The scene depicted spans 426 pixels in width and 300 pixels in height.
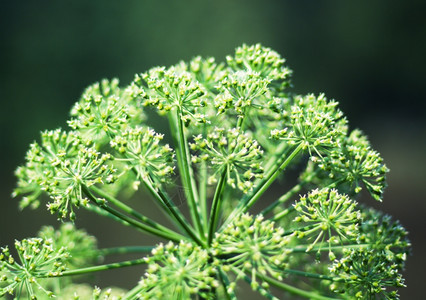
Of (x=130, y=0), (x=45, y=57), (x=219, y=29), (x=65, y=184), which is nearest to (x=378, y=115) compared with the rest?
(x=219, y=29)

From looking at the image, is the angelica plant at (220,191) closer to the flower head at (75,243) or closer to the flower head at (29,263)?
the flower head at (29,263)

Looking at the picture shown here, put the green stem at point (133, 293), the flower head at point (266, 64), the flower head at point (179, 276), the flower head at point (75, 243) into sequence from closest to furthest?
1. the flower head at point (179, 276)
2. the green stem at point (133, 293)
3. the flower head at point (266, 64)
4. the flower head at point (75, 243)

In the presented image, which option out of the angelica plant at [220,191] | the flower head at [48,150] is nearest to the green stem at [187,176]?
the angelica plant at [220,191]

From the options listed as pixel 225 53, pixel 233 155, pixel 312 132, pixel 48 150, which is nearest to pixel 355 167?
pixel 312 132

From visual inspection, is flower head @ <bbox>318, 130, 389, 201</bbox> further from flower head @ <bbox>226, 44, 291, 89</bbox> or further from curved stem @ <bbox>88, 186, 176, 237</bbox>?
curved stem @ <bbox>88, 186, 176, 237</bbox>

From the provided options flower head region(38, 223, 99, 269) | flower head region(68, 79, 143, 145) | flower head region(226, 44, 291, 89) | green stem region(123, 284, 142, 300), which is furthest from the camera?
flower head region(38, 223, 99, 269)

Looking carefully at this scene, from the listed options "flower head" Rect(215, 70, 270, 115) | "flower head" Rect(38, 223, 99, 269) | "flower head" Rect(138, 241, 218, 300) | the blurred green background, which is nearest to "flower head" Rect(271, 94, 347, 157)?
"flower head" Rect(215, 70, 270, 115)

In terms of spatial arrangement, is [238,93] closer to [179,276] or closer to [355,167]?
[355,167]
